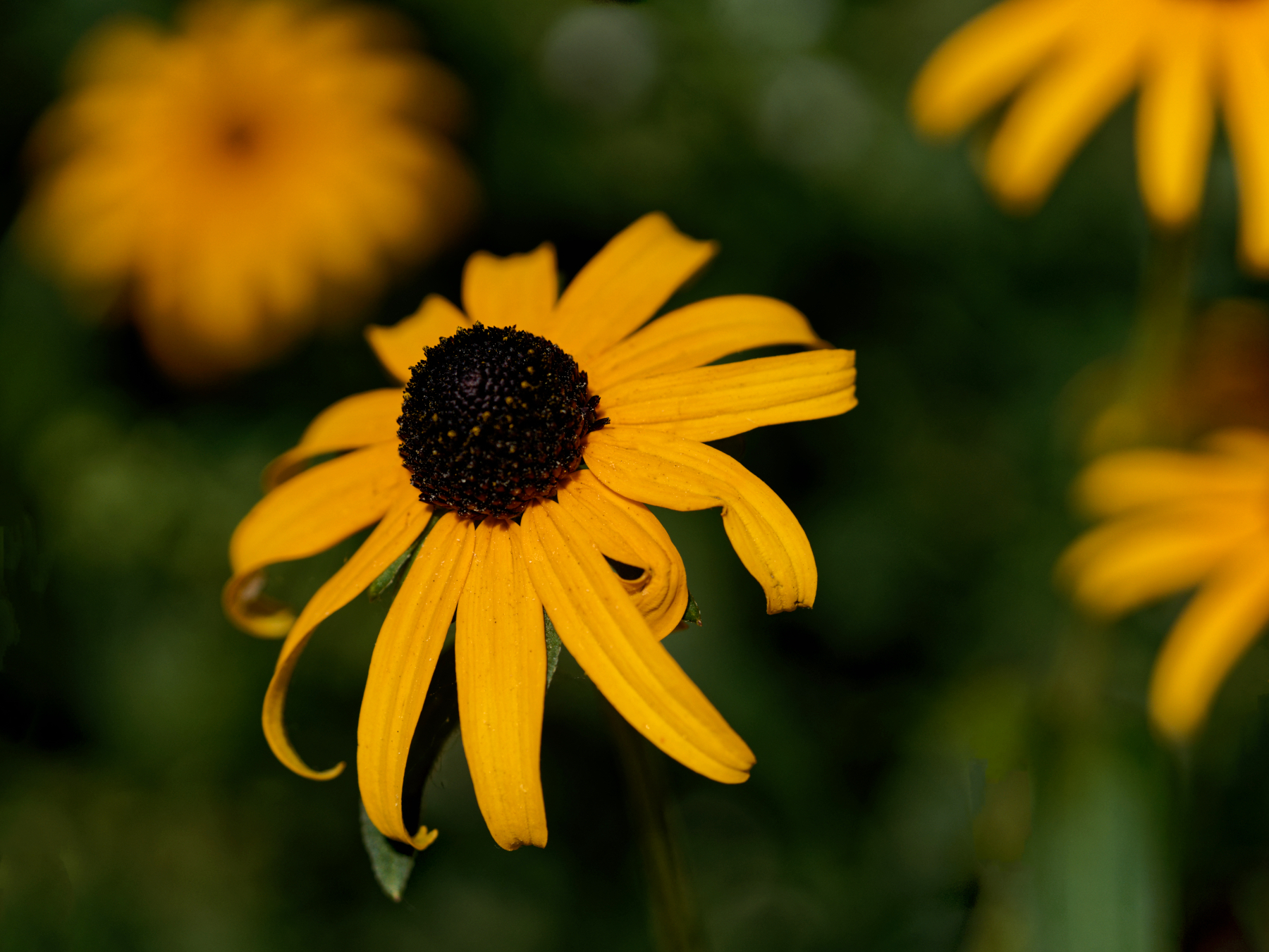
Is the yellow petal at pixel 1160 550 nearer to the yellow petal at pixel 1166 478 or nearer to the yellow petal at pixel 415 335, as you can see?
the yellow petal at pixel 1166 478

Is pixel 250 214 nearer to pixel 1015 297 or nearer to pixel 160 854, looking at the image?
pixel 160 854

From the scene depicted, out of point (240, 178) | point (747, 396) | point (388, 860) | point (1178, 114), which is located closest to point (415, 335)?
point (747, 396)

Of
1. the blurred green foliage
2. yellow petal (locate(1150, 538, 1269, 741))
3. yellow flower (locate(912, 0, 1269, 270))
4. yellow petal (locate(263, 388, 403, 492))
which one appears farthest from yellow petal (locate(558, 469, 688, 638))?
yellow petal (locate(1150, 538, 1269, 741))

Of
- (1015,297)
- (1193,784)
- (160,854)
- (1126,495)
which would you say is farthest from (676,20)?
(160,854)

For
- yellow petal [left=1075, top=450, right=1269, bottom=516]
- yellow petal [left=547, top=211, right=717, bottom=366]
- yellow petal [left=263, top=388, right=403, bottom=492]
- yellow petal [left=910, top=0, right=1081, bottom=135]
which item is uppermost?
yellow petal [left=910, top=0, right=1081, bottom=135]

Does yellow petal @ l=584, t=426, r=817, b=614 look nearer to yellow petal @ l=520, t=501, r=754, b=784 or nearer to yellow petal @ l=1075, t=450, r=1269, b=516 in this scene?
yellow petal @ l=520, t=501, r=754, b=784

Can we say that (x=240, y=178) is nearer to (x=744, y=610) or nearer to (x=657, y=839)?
(x=744, y=610)
